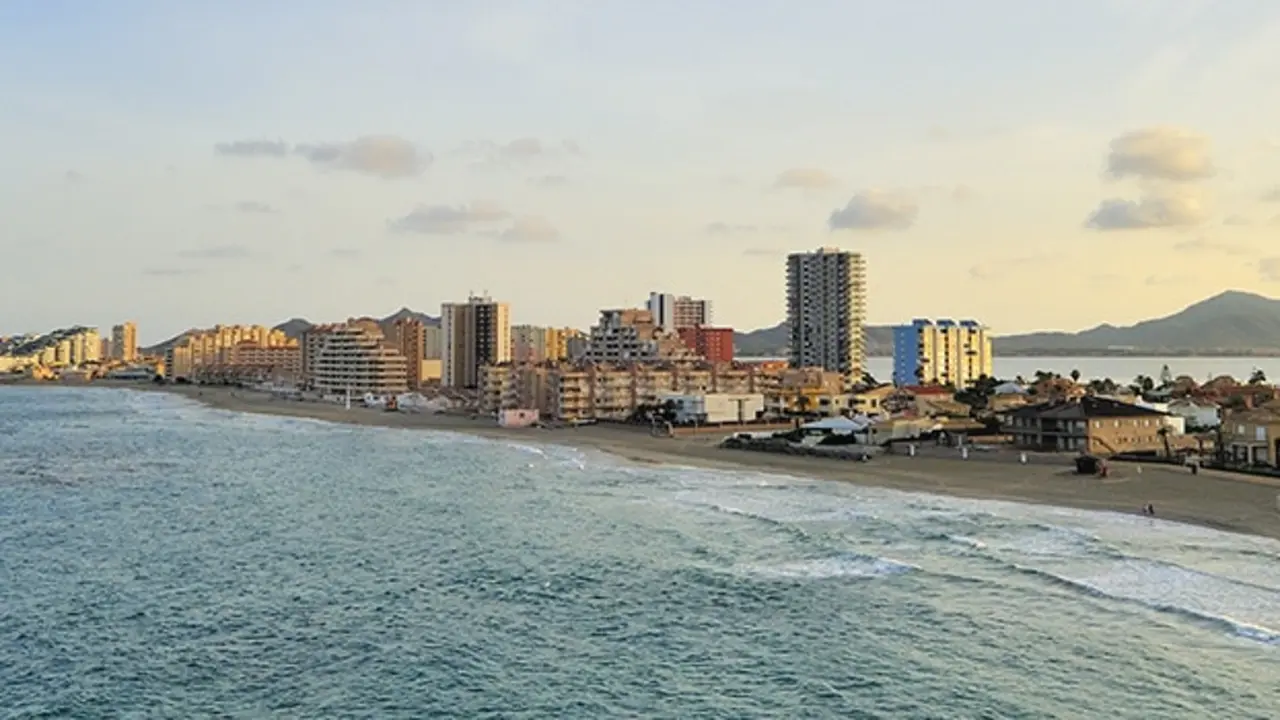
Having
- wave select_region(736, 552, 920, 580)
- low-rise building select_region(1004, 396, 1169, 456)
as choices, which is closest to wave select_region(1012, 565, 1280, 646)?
wave select_region(736, 552, 920, 580)

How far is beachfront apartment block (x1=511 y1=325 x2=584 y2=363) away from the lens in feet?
446

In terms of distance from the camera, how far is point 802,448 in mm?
52656

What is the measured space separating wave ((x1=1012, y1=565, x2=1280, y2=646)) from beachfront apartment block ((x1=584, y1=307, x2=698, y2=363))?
220 ft

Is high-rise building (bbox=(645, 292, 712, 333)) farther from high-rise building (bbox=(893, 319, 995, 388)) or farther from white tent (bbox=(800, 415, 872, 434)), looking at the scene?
white tent (bbox=(800, 415, 872, 434))

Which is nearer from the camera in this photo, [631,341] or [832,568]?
[832,568]

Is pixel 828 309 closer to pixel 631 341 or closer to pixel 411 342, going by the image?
pixel 631 341

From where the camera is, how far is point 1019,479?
38156 mm

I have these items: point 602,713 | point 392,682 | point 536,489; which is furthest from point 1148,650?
point 536,489

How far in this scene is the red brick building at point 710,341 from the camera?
408 ft

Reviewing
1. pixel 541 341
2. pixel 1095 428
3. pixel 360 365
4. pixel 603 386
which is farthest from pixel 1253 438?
pixel 541 341

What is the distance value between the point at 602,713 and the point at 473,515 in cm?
1813

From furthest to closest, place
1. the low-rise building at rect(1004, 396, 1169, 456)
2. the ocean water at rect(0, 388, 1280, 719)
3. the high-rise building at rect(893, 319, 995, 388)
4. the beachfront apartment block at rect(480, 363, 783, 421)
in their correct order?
the high-rise building at rect(893, 319, 995, 388) → the beachfront apartment block at rect(480, 363, 783, 421) → the low-rise building at rect(1004, 396, 1169, 456) → the ocean water at rect(0, 388, 1280, 719)

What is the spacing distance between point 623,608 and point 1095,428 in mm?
30837

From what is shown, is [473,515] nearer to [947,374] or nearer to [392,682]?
[392,682]
